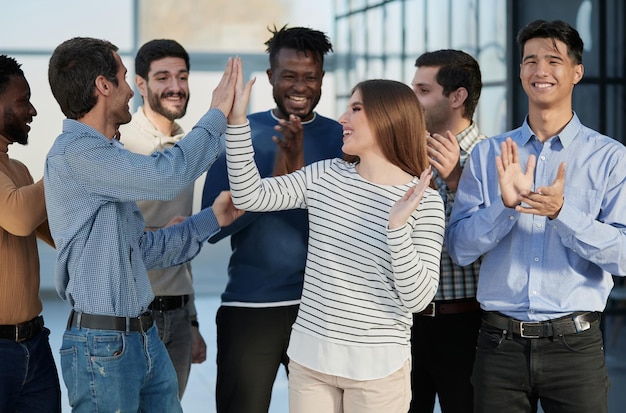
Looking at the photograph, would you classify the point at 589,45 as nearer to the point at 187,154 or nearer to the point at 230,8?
the point at 187,154

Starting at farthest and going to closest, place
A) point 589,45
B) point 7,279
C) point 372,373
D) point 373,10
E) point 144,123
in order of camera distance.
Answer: point 373,10
point 589,45
point 144,123
point 7,279
point 372,373

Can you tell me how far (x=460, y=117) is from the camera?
129 inches

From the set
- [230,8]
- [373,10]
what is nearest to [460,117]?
[373,10]

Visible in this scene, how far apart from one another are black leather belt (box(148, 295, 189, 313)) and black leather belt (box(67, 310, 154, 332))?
890 mm

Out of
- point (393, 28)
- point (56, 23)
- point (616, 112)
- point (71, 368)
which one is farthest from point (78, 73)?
point (56, 23)

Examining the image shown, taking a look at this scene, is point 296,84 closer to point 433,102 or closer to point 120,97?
point 433,102

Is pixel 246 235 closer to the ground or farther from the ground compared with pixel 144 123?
closer to the ground

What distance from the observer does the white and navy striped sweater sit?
246 cm

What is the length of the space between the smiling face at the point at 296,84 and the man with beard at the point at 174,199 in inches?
19.1

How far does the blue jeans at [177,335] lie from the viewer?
11.3 ft

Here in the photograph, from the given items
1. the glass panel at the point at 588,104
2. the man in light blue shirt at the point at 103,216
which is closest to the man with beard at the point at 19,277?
the man in light blue shirt at the point at 103,216

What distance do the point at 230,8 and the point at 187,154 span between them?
33.6 feet

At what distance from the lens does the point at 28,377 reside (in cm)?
268

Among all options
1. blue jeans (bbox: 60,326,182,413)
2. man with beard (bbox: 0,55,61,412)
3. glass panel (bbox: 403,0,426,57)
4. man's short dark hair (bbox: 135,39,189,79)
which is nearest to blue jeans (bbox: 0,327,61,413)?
man with beard (bbox: 0,55,61,412)
